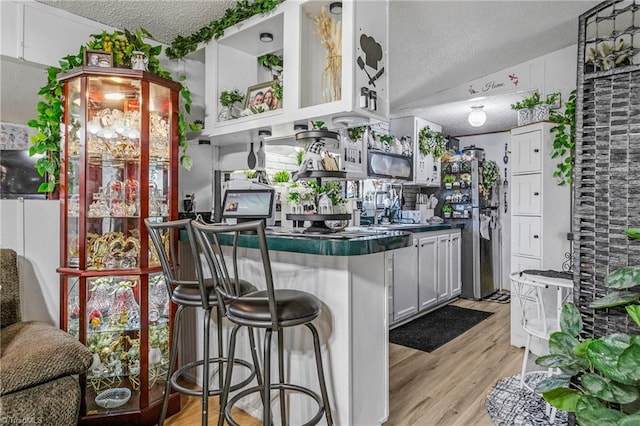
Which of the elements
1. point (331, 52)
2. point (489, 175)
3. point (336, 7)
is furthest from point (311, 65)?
point (489, 175)

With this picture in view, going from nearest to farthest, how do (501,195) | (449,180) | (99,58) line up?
(99,58) < (449,180) < (501,195)

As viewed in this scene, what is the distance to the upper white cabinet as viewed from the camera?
2100 millimetres

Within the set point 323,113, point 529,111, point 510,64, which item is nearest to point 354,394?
point 323,113

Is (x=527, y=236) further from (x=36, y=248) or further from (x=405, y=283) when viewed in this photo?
(x=36, y=248)

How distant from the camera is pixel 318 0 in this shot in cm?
223

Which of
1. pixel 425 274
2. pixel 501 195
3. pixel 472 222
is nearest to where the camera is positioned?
pixel 425 274

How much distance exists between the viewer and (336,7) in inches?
89.3

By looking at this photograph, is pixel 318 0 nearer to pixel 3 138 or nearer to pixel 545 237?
pixel 3 138

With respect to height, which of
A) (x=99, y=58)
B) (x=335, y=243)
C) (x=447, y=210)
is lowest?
(x=335, y=243)

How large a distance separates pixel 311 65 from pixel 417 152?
3.07 metres

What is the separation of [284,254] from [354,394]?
0.80 m

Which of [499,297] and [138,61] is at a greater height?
[138,61]

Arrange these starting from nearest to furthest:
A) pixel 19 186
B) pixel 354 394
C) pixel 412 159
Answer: pixel 354 394, pixel 19 186, pixel 412 159

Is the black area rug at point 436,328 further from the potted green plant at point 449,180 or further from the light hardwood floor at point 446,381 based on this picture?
the potted green plant at point 449,180
